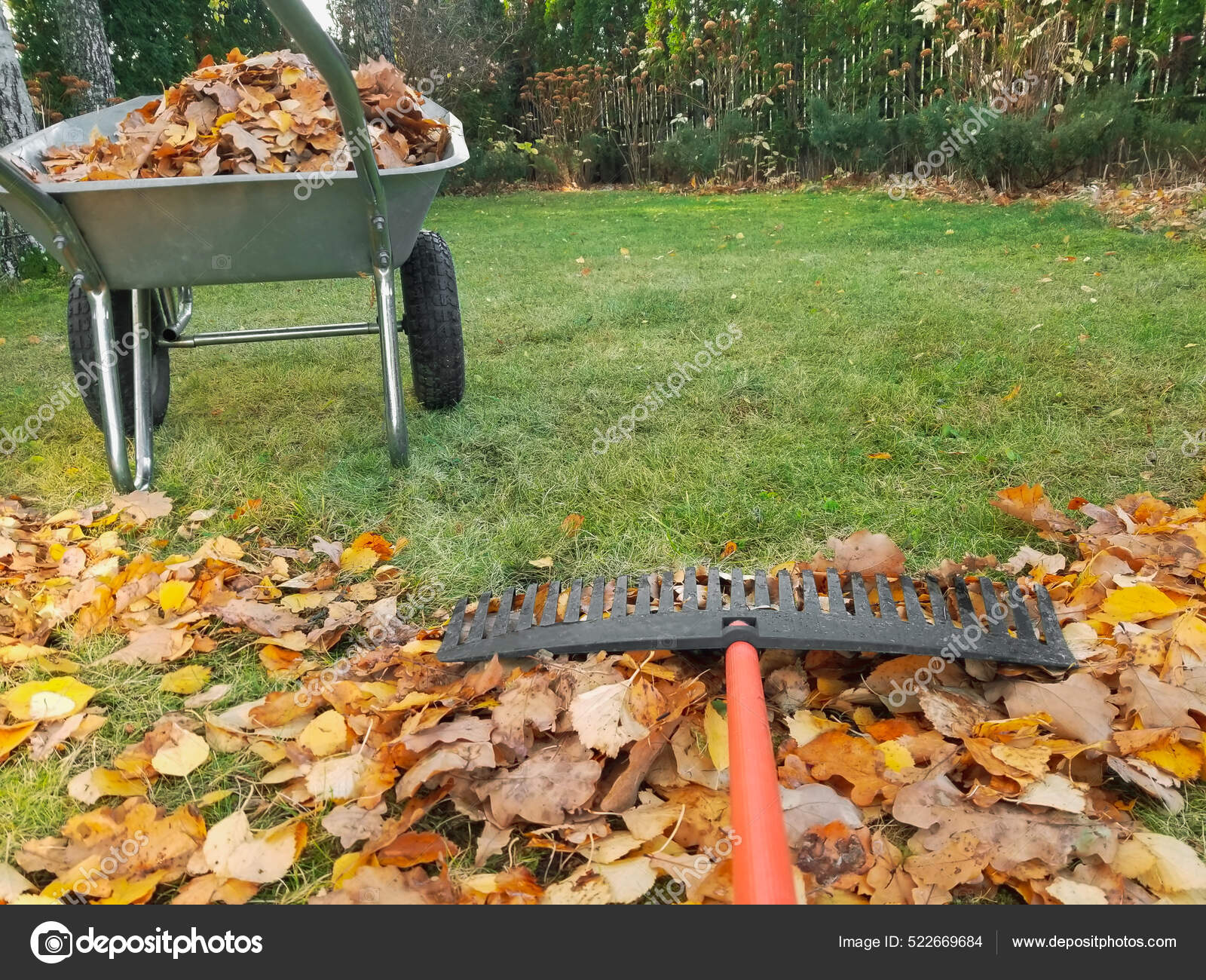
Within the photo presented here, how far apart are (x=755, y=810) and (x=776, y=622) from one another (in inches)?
17.9

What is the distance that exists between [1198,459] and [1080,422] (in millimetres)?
329

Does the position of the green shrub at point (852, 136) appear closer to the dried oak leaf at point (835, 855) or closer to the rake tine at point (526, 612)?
the rake tine at point (526, 612)

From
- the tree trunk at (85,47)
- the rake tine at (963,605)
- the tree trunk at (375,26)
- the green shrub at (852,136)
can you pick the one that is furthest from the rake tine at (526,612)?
the green shrub at (852,136)

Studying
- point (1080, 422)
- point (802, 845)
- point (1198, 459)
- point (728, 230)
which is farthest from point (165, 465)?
point (728, 230)

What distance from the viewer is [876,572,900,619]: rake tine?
1.35 meters

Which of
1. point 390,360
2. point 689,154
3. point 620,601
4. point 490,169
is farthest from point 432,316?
point 490,169

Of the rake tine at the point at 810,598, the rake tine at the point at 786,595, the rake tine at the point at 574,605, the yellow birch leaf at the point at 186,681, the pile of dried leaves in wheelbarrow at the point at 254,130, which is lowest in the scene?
the yellow birch leaf at the point at 186,681

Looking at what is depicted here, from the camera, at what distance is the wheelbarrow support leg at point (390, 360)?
2291 millimetres

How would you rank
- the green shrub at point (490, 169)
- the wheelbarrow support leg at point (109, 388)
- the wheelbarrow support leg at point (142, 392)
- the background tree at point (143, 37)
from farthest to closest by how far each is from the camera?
the green shrub at point (490, 169) → the background tree at point (143, 37) → the wheelbarrow support leg at point (142, 392) → the wheelbarrow support leg at point (109, 388)

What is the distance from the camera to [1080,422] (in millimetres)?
2451

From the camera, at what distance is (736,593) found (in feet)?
4.64
